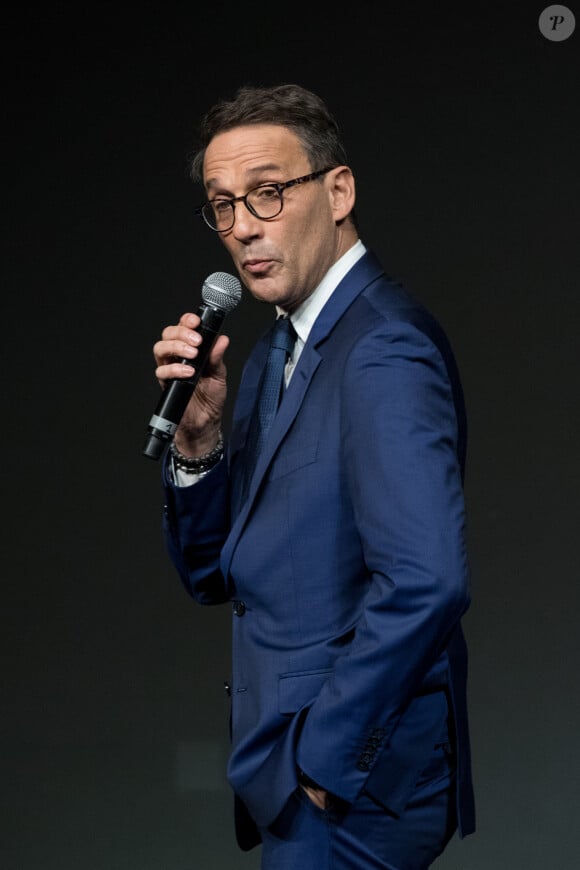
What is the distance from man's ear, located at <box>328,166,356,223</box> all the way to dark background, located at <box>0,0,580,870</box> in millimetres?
1521

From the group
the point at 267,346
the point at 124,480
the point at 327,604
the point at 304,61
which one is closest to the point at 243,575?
the point at 327,604

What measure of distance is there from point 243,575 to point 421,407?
0.37 meters

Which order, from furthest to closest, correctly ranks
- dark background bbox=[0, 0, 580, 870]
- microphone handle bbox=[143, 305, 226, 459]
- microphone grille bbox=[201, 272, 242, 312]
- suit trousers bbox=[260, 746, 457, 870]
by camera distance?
dark background bbox=[0, 0, 580, 870] → microphone grille bbox=[201, 272, 242, 312] → microphone handle bbox=[143, 305, 226, 459] → suit trousers bbox=[260, 746, 457, 870]

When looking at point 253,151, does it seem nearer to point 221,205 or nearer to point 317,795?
point 221,205

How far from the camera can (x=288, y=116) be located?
2.05 meters

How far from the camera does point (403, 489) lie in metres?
1.72

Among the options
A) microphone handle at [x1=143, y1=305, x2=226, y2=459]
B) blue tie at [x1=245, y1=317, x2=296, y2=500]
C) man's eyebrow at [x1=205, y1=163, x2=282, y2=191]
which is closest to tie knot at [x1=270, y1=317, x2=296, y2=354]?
blue tie at [x1=245, y1=317, x2=296, y2=500]

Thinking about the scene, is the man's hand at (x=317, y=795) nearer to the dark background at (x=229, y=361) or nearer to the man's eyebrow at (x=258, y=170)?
the man's eyebrow at (x=258, y=170)

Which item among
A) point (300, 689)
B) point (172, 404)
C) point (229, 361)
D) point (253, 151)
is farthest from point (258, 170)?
point (229, 361)

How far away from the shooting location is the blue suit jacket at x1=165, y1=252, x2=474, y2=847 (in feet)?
5.64

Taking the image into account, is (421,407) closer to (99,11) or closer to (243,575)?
(243,575)

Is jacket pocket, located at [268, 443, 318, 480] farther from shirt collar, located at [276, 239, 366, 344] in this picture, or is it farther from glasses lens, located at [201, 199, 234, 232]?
glasses lens, located at [201, 199, 234, 232]

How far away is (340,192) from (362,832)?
3.16 feet

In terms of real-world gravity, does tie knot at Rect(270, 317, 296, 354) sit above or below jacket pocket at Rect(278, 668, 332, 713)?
above
